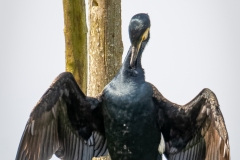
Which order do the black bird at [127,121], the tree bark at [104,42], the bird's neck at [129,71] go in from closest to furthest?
the black bird at [127,121] < the bird's neck at [129,71] < the tree bark at [104,42]

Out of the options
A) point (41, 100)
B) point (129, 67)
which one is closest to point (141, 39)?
point (129, 67)

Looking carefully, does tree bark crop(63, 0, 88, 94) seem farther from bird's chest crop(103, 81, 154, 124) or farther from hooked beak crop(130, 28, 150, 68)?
hooked beak crop(130, 28, 150, 68)

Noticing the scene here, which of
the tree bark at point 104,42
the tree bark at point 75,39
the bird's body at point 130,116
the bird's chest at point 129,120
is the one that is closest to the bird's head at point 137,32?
the bird's body at point 130,116

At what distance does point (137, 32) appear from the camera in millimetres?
15625

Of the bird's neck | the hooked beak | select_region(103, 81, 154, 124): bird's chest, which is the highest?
the hooked beak

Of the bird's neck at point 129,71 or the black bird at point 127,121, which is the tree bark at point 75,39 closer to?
the black bird at point 127,121

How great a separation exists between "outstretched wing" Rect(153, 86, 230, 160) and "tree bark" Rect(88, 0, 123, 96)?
3.29ft

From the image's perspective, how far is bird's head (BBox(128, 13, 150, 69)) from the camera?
15.6m

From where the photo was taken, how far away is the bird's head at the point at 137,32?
1562cm

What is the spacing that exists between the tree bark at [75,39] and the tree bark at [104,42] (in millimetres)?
328

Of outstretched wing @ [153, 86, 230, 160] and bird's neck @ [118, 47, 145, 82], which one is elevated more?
bird's neck @ [118, 47, 145, 82]

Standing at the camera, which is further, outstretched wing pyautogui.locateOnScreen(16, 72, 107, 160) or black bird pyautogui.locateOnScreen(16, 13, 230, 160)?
black bird pyautogui.locateOnScreen(16, 13, 230, 160)

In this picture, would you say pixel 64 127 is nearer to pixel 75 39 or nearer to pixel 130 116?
pixel 130 116

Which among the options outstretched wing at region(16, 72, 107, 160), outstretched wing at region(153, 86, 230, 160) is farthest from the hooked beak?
outstretched wing at region(16, 72, 107, 160)
